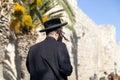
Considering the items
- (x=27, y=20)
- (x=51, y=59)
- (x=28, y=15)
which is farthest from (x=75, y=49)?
(x=51, y=59)

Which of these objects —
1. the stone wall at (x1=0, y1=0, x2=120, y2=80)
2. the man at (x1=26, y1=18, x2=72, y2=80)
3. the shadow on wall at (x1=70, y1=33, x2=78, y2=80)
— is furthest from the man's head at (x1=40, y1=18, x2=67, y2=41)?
the shadow on wall at (x1=70, y1=33, x2=78, y2=80)

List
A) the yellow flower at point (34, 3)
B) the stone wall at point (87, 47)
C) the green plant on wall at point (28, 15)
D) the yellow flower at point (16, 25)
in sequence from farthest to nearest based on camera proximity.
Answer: the stone wall at point (87, 47)
the yellow flower at point (16, 25)
the green plant on wall at point (28, 15)
the yellow flower at point (34, 3)

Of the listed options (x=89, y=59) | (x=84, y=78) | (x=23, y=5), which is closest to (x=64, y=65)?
(x=23, y=5)

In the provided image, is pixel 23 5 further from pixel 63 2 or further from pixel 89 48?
pixel 89 48

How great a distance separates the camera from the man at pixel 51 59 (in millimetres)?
5117

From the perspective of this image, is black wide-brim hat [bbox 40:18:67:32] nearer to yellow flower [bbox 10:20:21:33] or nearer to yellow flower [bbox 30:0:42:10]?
yellow flower [bbox 30:0:42:10]

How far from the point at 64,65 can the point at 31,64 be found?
0.44m

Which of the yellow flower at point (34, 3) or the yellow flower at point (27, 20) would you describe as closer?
the yellow flower at point (34, 3)

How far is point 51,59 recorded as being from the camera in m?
5.14

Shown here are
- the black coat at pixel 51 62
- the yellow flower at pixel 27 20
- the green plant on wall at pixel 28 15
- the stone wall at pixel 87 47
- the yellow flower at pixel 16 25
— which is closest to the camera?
the black coat at pixel 51 62

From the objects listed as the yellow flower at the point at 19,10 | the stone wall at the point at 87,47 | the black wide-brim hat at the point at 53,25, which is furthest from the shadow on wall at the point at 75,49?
the black wide-brim hat at the point at 53,25

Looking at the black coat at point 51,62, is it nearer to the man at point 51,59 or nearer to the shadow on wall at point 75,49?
the man at point 51,59

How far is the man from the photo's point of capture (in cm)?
512

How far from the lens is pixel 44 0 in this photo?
14.3m
